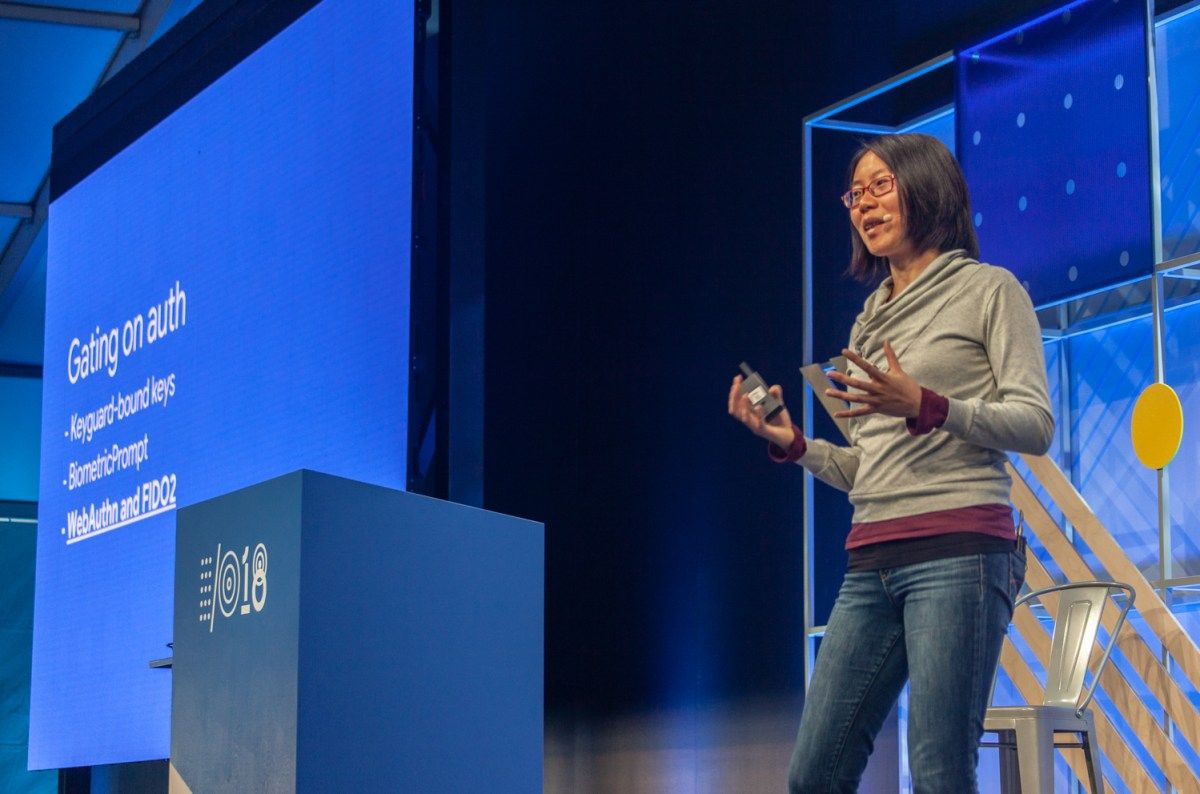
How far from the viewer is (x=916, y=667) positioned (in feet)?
4.82

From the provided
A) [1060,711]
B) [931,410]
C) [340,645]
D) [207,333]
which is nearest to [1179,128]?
[1060,711]

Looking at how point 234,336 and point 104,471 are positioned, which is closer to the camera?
point 234,336

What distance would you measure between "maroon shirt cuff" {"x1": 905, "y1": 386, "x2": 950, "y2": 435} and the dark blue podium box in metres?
0.79

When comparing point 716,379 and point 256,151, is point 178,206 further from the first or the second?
point 716,379

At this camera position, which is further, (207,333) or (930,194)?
(207,333)

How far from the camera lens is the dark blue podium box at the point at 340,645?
1.81 m

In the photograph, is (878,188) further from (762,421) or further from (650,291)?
(650,291)

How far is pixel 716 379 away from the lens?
165 inches

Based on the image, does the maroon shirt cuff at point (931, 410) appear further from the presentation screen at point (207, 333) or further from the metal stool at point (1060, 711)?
the presentation screen at point (207, 333)

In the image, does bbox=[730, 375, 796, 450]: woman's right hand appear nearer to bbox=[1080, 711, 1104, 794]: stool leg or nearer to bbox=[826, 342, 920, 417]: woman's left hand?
bbox=[826, 342, 920, 417]: woman's left hand

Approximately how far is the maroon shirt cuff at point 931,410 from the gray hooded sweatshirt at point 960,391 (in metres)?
0.01

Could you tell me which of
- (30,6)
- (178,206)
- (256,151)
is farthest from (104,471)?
(30,6)

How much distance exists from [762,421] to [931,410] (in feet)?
1.07

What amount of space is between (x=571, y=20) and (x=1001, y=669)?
2.19m
